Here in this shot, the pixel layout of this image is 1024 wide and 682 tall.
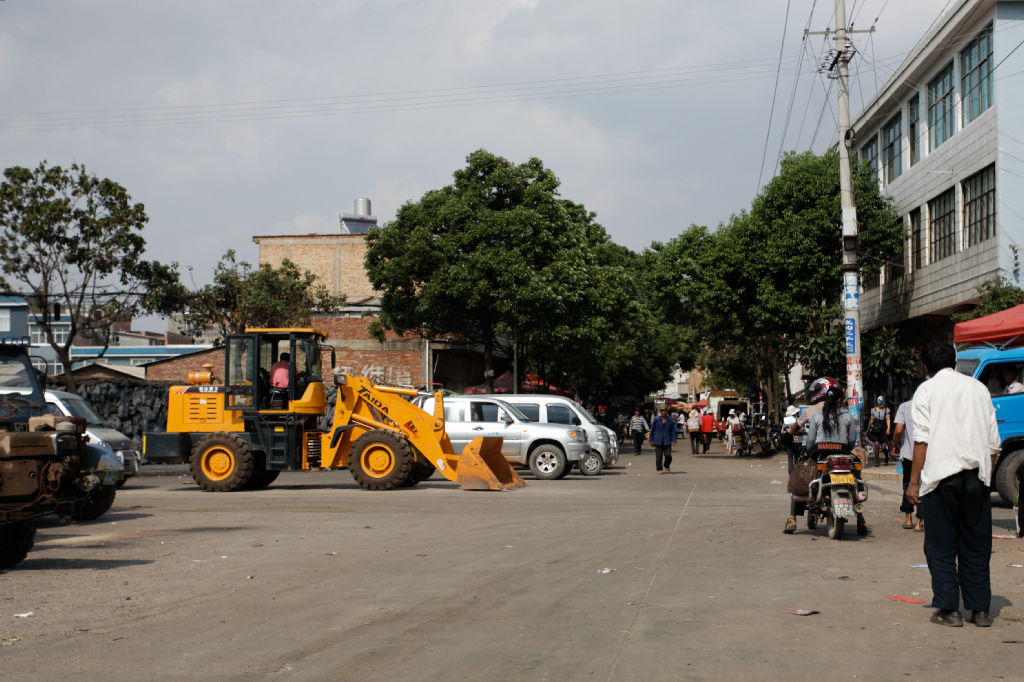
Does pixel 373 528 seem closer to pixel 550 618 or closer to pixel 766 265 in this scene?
pixel 550 618

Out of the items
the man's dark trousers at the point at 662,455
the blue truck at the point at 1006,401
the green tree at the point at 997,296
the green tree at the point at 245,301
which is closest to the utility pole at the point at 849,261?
the green tree at the point at 997,296

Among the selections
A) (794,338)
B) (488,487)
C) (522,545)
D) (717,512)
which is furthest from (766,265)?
(522,545)

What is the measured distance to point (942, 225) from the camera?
32.4 m

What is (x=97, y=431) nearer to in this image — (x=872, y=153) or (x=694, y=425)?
(x=694, y=425)

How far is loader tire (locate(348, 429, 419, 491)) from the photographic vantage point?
2023 cm

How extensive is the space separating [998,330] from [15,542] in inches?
603

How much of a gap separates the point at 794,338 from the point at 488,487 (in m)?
19.7

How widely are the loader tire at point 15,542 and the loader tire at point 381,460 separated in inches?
418

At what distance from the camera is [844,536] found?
12352mm

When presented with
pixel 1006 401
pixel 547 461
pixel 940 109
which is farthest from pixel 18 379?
pixel 940 109

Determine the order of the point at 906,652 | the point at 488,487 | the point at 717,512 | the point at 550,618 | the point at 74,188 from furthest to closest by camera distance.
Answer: the point at 74,188, the point at 488,487, the point at 717,512, the point at 550,618, the point at 906,652

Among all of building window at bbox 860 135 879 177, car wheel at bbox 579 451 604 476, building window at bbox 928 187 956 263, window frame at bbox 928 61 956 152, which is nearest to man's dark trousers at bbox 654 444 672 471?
car wheel at bbox 579 451 604 476

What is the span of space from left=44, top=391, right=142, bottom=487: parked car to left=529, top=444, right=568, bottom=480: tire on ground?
9.70 metres

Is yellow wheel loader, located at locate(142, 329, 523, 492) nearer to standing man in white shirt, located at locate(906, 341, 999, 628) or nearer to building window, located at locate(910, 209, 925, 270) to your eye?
standing man in white shirt, located at locate(906, 341, 999, 628)
